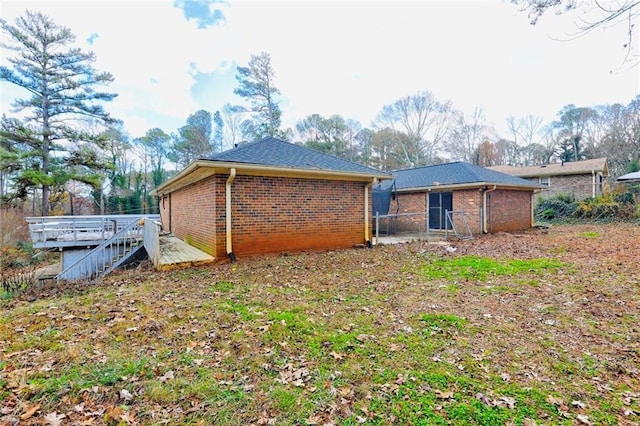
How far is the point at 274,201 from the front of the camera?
8.22 m

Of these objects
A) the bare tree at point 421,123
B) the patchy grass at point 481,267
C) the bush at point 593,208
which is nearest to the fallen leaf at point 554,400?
the patchy grass at point 481,267

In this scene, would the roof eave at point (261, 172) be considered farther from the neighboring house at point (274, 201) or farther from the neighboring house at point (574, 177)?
the neighboring house at point (574, 177)

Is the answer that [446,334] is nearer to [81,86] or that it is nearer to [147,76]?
[147,76]

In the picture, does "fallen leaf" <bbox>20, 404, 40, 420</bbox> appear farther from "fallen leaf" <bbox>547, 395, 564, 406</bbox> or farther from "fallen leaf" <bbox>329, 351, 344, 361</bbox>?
"fallen leaf" <bbox>547, 395, 564, 406</bbox>

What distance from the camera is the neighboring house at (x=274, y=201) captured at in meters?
7.45

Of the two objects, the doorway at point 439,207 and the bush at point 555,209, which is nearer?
the doorway at point 439,207

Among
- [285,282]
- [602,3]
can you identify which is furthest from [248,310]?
[602,3]

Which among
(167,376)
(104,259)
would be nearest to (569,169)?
(167,376)

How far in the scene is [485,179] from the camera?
12.9 m

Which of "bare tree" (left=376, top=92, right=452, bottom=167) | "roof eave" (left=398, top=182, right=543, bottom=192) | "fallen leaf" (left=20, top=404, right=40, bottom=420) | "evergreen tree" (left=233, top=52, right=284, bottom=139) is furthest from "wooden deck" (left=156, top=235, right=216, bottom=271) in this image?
"bare tree" (left=376, top=92, right=452, bottom=167)

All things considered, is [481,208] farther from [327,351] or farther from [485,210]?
[327,351]

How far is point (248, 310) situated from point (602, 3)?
21.0 feet

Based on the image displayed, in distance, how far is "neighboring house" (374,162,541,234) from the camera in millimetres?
12992

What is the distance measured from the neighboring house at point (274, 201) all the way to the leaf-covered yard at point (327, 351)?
2152 mm
